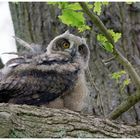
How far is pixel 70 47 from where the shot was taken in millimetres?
4051

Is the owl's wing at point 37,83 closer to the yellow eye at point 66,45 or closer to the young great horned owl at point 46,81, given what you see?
the young great horned owl at point 46,81

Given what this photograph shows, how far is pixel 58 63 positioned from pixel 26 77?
0.95 ft

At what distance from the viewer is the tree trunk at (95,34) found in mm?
4465

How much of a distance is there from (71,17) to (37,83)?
58 cm

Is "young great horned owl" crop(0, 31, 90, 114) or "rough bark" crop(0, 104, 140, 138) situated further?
"young great horned owl" crop(0, 31, 90, 114)

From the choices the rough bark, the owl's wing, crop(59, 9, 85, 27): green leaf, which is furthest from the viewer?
the owl's wing

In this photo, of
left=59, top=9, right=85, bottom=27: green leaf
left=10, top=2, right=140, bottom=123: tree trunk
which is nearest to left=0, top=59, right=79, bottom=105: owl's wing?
left=59, top=9, right=85, bottom=27: green leaf

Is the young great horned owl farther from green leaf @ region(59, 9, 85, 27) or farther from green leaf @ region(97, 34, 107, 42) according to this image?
green leaf @ region(59, 9, 85, 27)

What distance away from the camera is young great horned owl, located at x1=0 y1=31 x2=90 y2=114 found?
3439mm

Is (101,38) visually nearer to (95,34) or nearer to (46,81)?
(46,81)

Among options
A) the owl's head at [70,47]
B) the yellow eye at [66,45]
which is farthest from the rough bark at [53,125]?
the yellow eye at [66,45]

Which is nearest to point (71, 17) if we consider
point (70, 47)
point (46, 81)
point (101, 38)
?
point (101, 38)

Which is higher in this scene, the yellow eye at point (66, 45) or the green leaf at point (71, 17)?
the green leaf at point (71, 17)

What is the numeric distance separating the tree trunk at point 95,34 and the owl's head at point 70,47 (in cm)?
31
